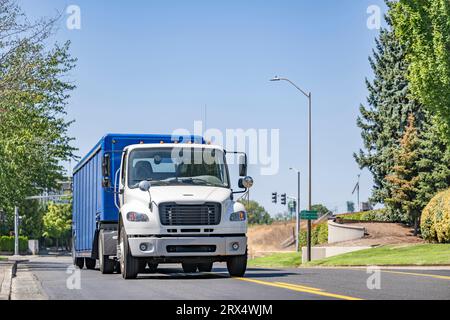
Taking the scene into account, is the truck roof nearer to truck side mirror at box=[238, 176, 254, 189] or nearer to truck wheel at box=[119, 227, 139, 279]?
truck side mirror at box=[238, 176, 254, 189]

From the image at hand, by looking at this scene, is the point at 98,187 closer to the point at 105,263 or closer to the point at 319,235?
the point at 105,263

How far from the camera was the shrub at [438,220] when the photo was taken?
43.5m

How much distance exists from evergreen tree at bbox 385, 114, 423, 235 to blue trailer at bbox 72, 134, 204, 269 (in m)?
37.6

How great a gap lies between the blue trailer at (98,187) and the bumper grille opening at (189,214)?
2061mm

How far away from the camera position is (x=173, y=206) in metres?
17.5

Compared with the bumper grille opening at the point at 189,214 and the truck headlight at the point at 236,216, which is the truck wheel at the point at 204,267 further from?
the bumper grille opening at the point at 189,214

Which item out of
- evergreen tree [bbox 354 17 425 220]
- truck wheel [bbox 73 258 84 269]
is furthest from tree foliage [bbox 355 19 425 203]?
truck wheel [bbox 73 258 84 269]

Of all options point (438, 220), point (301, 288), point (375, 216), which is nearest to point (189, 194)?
point (301, 288)

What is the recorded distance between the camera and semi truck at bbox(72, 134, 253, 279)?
1752 centimetres

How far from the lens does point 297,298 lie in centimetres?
1255

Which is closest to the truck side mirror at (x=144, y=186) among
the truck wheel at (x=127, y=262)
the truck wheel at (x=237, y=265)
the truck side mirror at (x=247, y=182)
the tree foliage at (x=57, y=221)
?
the truck wheel at (x=127, y=262)

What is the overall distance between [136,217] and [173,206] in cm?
75
